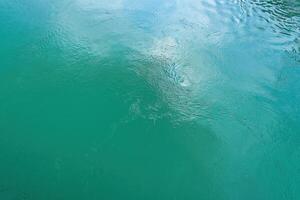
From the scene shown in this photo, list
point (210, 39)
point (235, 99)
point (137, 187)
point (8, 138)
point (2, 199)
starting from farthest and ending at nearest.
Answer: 1. point (210, 39)
2. point (235, 99)
3. point (8, 138)
4. point (137, 187)
5. point (2, 199)

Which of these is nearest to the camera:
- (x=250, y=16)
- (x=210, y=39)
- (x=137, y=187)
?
(x=137, y=187)

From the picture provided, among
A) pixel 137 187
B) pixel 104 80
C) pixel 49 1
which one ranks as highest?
pixel 49 1

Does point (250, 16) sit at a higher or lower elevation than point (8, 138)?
higher

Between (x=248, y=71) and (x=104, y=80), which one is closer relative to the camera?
(x=104, y=80)

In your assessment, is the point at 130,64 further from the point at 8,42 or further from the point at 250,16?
the point at 250,16

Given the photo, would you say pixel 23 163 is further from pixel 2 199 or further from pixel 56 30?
pixel 56 30

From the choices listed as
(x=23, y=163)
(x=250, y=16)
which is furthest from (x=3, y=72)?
(x=250, y=16)
